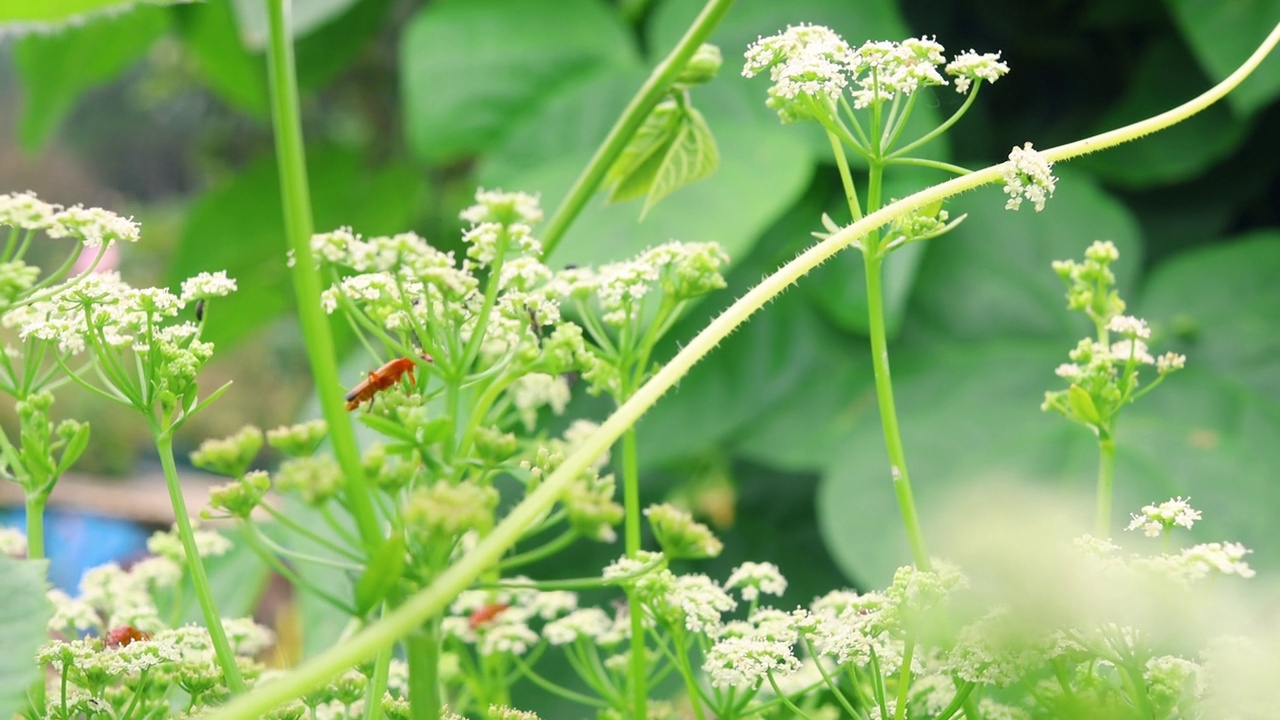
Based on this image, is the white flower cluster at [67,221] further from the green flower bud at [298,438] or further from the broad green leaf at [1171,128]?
the broad green leaf at [1171,128]

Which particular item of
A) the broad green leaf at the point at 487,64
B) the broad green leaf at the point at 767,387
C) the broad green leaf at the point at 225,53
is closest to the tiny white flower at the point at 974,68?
the broad green leaf at the point at 767,387

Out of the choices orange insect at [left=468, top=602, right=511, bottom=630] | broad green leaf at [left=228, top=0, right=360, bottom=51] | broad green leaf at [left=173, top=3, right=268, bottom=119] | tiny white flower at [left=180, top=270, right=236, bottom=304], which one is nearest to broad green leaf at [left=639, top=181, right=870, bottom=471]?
broad green leaf at [left=228, top=0, right=360, bottom=51]

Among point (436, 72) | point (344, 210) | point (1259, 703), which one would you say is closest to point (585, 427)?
point (1259, 703)

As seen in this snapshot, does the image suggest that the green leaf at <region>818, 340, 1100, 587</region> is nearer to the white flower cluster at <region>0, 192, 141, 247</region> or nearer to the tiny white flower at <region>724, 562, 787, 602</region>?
the tiny white flower at <region>724, 562, 787, 602</region>

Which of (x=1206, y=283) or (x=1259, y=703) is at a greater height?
(x=1206, y=283)

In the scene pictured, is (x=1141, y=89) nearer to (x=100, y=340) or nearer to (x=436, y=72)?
(x=436, y=72)

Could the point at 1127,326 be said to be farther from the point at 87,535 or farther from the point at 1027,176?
the point at 87,535
